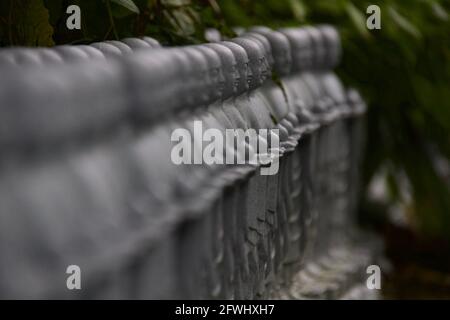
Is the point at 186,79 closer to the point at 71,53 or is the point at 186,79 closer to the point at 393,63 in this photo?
the point at 71,53

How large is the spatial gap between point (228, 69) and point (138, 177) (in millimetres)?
591

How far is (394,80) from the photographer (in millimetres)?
4387

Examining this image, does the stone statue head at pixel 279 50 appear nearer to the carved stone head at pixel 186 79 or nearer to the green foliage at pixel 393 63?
the green foliage at pixel 393 63

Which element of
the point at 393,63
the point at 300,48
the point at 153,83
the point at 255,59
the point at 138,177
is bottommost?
the point at 138,177

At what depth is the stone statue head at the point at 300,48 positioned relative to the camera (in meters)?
2.97

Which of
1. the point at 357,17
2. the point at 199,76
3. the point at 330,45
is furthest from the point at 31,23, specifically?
the point at 357,17

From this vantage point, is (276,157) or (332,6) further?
(332,6)

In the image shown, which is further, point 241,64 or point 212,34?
point 212,34

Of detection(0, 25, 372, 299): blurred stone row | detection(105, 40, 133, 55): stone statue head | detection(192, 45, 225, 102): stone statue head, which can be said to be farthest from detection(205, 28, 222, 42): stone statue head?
detection(192, 45, 225, 102): stone statue head

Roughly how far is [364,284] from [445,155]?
1235 mm

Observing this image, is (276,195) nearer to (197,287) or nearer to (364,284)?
(197,287)

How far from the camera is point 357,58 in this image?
14.0 feet

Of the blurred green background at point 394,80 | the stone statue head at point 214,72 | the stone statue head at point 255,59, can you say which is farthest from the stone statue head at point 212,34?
the stone statue head at point 214,72
